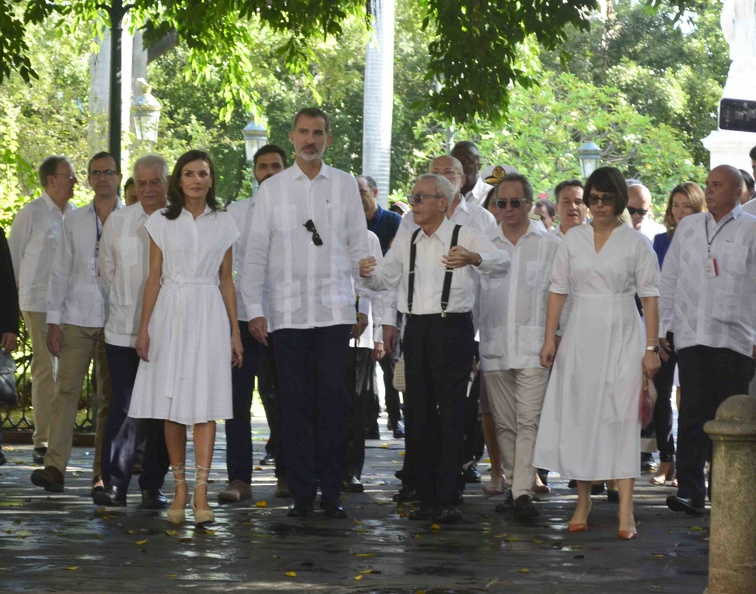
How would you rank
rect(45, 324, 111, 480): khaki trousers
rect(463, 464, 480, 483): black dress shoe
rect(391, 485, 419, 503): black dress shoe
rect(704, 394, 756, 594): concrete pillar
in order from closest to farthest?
rect(704, 394, 756, 594): concrete pillar < rect(391, 485, 419, 503): black dress shoe < rect(45, 324, 111, 480): khaki trousers < rect(463, 464, 480, 483): black dress shoe

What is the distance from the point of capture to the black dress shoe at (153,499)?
1168 centimetres

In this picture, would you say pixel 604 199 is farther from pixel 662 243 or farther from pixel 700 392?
pixel 662 243

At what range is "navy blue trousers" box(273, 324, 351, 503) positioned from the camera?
11.1 metres

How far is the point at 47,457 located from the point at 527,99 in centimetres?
3990

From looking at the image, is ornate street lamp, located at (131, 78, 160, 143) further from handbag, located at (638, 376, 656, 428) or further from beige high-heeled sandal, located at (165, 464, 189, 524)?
handbag, located at (638, 376, 656, 428)

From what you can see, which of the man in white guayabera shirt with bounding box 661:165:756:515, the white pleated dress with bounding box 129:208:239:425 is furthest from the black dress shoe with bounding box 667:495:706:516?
the white pleated dress with bounding box 129:208:239:425

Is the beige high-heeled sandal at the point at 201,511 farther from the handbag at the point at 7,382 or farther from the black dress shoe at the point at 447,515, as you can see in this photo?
the handbag at the point at 7,382

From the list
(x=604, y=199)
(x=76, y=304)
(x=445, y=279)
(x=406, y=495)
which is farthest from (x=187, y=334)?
(x=604, y=199)

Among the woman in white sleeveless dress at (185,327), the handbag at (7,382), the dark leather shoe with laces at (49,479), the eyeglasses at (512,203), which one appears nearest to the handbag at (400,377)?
the woman in white sleeveless dress at (185,327)

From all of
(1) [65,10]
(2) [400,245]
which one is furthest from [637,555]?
(1) [65,10]

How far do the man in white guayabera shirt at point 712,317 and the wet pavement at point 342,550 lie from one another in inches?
19.6

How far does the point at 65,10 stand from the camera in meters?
21.3

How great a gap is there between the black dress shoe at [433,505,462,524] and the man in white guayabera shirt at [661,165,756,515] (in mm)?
1605

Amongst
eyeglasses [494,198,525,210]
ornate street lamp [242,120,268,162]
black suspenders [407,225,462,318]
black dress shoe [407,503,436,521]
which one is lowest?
black dress shoe [407,503,436,521]
